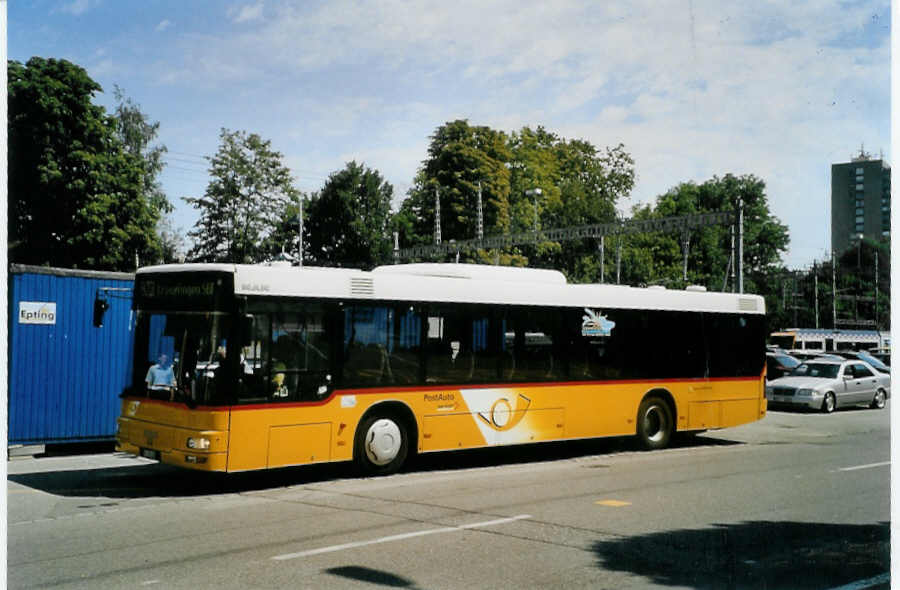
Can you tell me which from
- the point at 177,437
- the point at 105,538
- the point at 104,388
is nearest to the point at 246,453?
the point at 177,437

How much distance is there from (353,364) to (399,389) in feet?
2.75

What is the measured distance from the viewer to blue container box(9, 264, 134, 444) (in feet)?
45.2

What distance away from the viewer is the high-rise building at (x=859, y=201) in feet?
66.3

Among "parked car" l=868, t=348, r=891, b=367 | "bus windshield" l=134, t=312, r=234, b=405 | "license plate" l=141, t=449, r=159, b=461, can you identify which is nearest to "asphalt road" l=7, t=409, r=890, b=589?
"license plate" l=141, t=449, r=159, b=461

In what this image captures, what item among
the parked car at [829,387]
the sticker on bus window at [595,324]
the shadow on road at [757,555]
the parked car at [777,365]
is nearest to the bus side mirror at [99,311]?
the shadow on road at [757,555]

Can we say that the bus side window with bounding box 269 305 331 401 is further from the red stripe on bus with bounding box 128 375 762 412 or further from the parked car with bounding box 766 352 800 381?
the parked car with bounding box 766 352 800 381

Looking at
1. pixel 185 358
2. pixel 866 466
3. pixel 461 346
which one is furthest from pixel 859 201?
pixel 185 358

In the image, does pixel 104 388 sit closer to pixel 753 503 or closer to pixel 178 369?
pixel 178 369

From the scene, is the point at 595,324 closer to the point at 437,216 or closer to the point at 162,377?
the point at 162,377

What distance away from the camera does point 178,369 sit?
1097 centimetres

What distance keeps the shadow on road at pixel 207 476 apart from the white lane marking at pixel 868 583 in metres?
6.97

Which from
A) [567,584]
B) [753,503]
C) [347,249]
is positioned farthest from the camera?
[347,249]

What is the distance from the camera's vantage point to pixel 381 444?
12.3 metres

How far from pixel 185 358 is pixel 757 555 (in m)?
6.58
